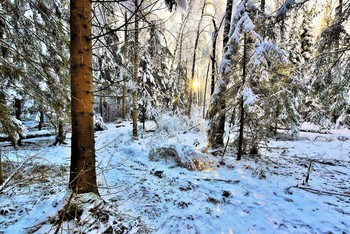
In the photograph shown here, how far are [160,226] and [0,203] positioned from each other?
8.38 feet

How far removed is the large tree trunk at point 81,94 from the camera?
8.80 ft

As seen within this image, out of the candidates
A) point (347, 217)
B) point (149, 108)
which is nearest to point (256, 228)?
point (347, 217)

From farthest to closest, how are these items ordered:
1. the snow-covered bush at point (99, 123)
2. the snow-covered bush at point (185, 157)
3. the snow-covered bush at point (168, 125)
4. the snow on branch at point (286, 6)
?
the snow-covered bush at point (99, 123) < the snow-covered bush at point (168, 125) < the snow-covered bush at point (185, 157) < the snow on branch at point (286, 6)

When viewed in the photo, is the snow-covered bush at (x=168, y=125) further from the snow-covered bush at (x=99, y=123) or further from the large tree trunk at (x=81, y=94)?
the large tree trunk at (x=81, y=94)

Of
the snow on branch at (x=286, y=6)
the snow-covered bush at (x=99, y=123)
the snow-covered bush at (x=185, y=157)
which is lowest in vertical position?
the snow-covered bush at (x=185, y=157)

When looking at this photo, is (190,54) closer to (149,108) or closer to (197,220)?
(149,108)

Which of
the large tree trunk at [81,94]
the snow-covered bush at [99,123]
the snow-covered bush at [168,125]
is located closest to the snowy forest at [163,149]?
the large tree trunk at [81,94]

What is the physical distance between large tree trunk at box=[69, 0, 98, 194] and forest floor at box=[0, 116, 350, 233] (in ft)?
0.77

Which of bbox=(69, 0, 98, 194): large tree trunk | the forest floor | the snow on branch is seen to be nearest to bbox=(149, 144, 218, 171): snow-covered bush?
the forest floor

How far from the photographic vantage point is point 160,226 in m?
2.90

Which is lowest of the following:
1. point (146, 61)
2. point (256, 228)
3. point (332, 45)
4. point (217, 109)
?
point (256, 228)

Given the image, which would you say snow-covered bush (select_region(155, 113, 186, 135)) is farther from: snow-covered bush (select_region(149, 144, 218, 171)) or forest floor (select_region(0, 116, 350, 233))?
forest floor (select_region(0, 116, 350, 233))

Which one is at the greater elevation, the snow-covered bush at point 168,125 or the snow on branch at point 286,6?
the snow on branch at point 286,6

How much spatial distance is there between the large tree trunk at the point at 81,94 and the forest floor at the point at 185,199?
23 centimetres
